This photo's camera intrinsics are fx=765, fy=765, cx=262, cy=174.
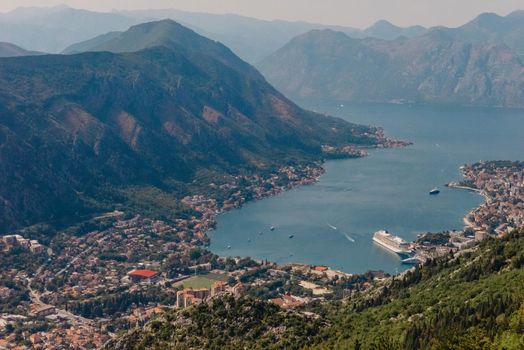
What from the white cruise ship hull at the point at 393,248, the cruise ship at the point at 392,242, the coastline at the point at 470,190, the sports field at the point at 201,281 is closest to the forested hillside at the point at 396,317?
the sports field at the point at 201,281

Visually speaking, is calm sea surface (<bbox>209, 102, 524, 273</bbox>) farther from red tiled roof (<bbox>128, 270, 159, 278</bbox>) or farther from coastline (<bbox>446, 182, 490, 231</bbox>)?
red tiled roof (<bbox>128, 270, 159, 278</bbox>)

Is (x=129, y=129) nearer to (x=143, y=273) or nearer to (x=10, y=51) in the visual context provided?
(x=143, y=273)

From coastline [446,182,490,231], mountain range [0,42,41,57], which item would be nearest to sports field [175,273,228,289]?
coastline [446,182,490,231]

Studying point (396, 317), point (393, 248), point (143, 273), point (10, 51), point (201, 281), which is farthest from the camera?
point (10, 51)

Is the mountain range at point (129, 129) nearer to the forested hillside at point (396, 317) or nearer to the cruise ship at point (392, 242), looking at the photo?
the cruise ship at point (392, 242)

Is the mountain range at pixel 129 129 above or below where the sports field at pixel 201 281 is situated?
above

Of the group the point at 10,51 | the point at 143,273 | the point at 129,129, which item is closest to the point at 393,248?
the point at 143,273
